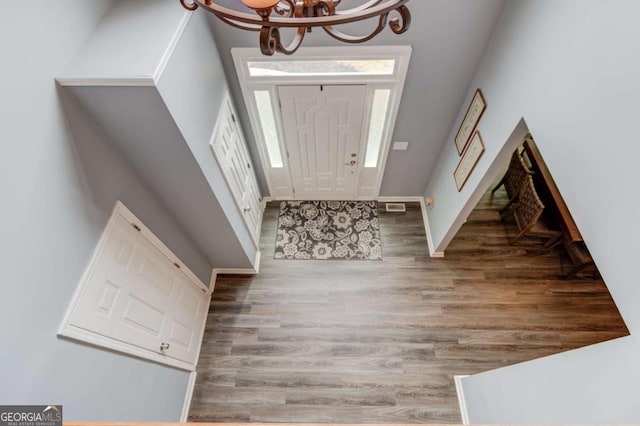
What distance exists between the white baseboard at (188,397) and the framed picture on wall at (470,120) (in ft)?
10.9

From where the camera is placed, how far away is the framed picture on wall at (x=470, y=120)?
8.32 ft

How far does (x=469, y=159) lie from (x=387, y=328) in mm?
1845

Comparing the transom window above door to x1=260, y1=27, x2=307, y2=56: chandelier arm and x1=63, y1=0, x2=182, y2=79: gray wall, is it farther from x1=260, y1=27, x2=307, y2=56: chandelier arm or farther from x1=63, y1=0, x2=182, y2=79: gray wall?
x1=260, y1=27, x2=307, y2=56: chandelier arm

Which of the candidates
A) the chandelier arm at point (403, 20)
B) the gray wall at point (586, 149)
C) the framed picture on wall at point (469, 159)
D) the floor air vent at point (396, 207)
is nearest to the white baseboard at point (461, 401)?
the gray wall at point (586, 149)

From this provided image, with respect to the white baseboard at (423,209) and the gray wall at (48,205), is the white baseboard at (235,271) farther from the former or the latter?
the white baseboard at (423,209)

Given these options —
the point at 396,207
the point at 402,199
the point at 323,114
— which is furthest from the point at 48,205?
the point at 402,199

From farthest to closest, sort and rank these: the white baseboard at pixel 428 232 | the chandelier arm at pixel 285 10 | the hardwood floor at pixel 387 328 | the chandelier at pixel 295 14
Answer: the white baseboard at pixel 428 232 → the hardwood floor at pixel 387 328 → the chandelier arm at pixel 285 10 → the chandelier at pixel 295 14

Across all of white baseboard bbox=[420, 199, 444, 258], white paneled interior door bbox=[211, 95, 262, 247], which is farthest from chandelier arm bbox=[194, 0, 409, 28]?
white baseboard bbox=[420, 199, 444, 258]

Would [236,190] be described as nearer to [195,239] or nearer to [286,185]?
[195,239]

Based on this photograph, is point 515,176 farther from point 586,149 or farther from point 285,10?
point 285,10

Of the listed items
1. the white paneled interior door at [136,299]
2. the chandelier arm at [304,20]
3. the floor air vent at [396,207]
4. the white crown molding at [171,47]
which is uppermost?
the floor air vent at [396,207]

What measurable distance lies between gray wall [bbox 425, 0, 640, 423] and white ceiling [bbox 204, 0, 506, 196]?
266 millimetres

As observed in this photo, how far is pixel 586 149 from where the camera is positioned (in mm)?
1433

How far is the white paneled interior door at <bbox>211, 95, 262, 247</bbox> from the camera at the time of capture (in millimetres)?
2463
